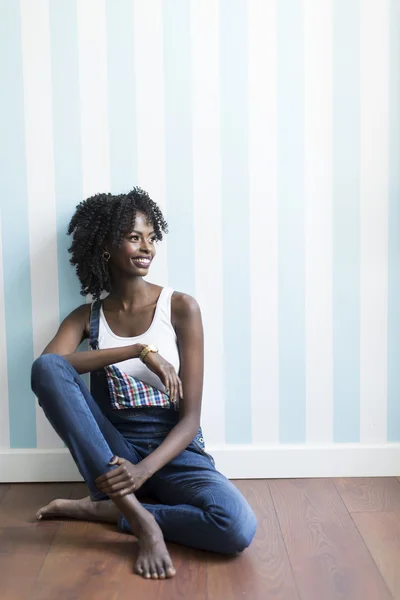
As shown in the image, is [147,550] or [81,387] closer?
[147,550]

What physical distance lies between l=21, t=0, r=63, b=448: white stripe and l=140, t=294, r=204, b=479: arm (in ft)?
1.58

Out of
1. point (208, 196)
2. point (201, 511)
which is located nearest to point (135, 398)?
point (201, 511)

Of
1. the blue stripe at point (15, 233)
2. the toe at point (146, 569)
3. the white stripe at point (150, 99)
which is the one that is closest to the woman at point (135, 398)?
the toe at point (146, 569)

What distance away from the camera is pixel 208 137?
221 centimetres

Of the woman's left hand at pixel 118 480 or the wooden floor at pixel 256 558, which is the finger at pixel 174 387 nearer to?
the woman's left hand at pixel 118 480

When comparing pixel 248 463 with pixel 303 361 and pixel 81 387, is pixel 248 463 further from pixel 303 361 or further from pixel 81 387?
pixel 81 387

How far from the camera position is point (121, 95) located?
7.23 feet

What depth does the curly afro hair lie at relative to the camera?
204 centimetres

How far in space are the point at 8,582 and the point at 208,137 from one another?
146 centimetres

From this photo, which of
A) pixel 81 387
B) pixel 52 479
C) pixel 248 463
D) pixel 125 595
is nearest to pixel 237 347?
pixel 248 463

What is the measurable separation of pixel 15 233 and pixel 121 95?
590 millimetres

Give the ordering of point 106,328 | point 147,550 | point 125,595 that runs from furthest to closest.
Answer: point 106,328, point 147,550, point 125,595

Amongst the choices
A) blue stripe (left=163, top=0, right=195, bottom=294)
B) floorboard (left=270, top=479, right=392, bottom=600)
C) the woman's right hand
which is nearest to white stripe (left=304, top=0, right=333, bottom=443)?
floorboard (left=270, top=479, right=392, bottom=600)

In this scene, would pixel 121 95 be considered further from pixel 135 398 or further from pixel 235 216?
pixel 135 398
